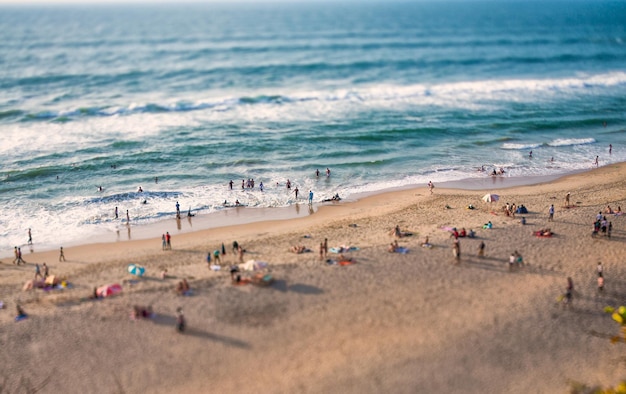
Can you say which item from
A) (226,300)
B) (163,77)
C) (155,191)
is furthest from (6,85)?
(226,300)

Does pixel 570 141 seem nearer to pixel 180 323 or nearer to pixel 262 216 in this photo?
pixel 262 216

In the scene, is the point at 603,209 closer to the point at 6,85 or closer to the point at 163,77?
the point at 163,77

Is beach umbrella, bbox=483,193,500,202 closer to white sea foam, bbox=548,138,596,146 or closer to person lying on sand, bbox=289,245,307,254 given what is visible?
person lying on sand, bbox=289,245,307,254

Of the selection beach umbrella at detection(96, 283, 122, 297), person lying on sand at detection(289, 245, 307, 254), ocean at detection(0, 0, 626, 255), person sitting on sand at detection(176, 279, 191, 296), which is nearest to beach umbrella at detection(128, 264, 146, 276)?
beach umbrella at detection(96, 283, 122, 297)

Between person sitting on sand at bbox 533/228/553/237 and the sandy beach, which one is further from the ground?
person sitting on sand at bbox 533/228/553/237

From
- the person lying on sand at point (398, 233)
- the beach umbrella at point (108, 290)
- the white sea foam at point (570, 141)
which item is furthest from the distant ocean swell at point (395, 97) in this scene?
the beach umbrella at point (108, 290)

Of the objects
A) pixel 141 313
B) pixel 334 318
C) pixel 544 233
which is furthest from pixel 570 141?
pixel 141 313
